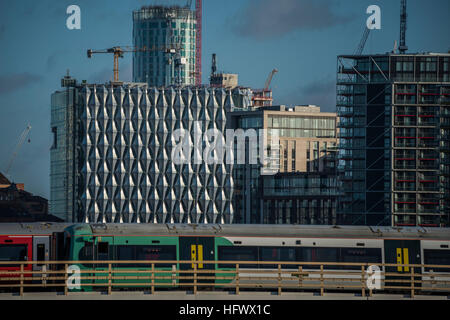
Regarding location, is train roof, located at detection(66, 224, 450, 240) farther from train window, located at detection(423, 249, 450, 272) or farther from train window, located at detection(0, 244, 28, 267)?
train window, located at detection(0, 244, 28, 267)

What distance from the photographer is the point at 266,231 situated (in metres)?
74.3

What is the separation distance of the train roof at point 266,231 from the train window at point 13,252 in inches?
207

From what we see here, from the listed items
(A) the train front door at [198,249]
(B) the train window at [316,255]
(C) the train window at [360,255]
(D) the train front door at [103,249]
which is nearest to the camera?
(D) the train front door at [103,249]

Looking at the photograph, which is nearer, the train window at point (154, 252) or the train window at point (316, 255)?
the train window at point (154, 252)

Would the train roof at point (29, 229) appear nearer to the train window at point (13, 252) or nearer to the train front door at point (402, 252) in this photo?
the train window at point (13, 252)

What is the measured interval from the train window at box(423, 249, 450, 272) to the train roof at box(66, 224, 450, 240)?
3.20 ft

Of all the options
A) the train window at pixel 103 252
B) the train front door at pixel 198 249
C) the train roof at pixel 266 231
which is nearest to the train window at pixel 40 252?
the train roof at pixel 266 231

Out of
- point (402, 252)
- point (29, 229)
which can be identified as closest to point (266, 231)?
point (402, 252)

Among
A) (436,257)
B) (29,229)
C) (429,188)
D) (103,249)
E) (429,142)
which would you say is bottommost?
(436,257)

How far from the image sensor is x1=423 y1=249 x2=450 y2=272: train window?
73.9 meters

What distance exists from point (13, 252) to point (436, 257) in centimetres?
2957

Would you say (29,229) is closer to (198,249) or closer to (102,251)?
(102,251)

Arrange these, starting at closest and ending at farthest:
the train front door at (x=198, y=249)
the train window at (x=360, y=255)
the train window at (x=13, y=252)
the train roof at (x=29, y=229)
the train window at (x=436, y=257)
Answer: the train front door at (x=198, y=249), the train window at (x=436, y=257), the train window at (x=360, y=255), the train window at (x=13, y=252), the train roof at (x=29, y=229)

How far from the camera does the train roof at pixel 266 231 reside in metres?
73.6
